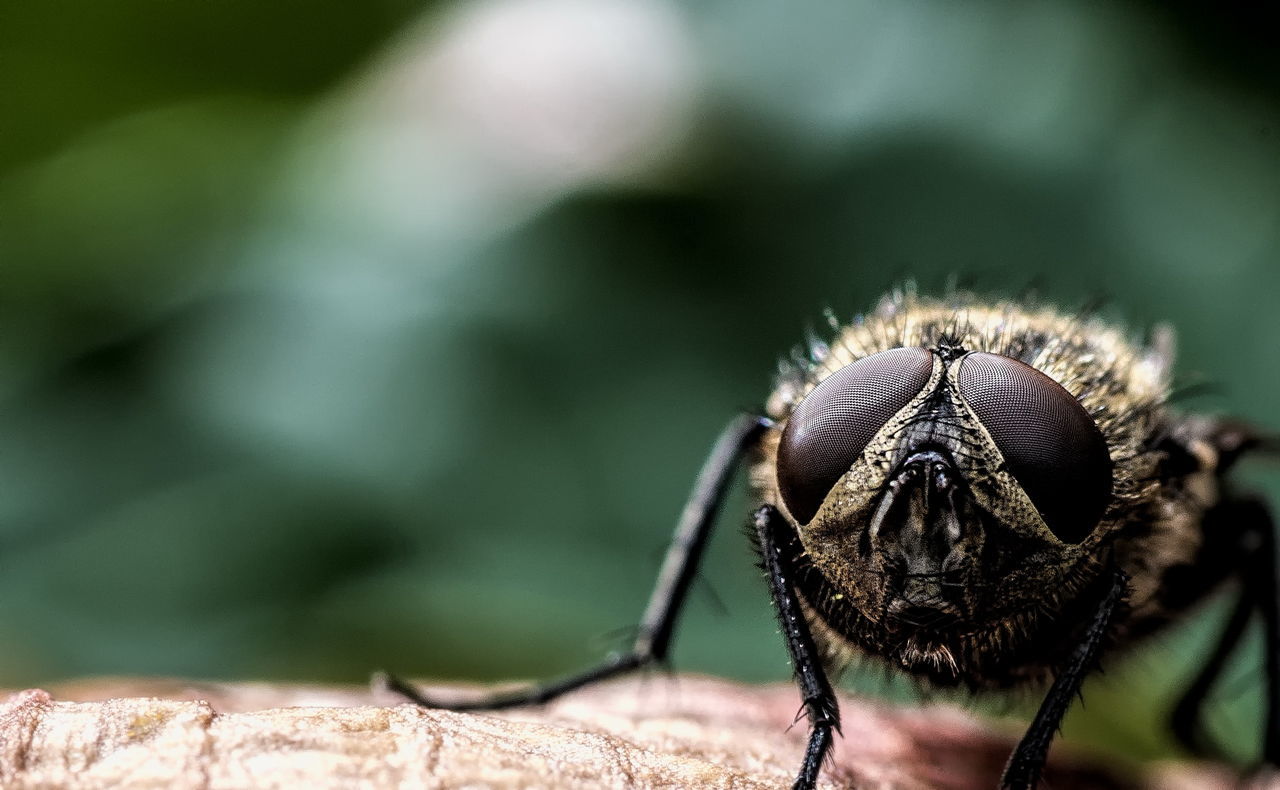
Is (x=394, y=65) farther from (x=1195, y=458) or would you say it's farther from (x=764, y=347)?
(x=1195, y=458)

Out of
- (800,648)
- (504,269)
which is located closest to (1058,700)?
(800,648)

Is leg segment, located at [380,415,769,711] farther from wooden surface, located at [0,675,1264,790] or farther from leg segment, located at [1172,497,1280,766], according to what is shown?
leg segment, located at [1172,497,1280,766]

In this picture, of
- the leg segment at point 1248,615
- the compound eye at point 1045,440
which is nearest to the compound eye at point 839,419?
the compound eye at point 1045,440

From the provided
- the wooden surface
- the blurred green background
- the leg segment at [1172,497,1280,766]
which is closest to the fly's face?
the wooden surface

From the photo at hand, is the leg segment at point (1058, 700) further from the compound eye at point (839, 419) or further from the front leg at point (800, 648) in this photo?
the compound eye at point (839, 419)

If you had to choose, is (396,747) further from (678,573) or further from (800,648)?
(678,573)

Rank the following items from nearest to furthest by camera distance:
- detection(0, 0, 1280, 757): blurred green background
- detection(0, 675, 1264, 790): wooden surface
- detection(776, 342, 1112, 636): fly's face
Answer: detection(0, 675, 1264, 790): wooden surface
detection(776, 342, 1112, 636): fly's face
detection(0, 0, 1280, 757): blurred green background

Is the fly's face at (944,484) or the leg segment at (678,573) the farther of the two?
the leg segment at (678,573)
